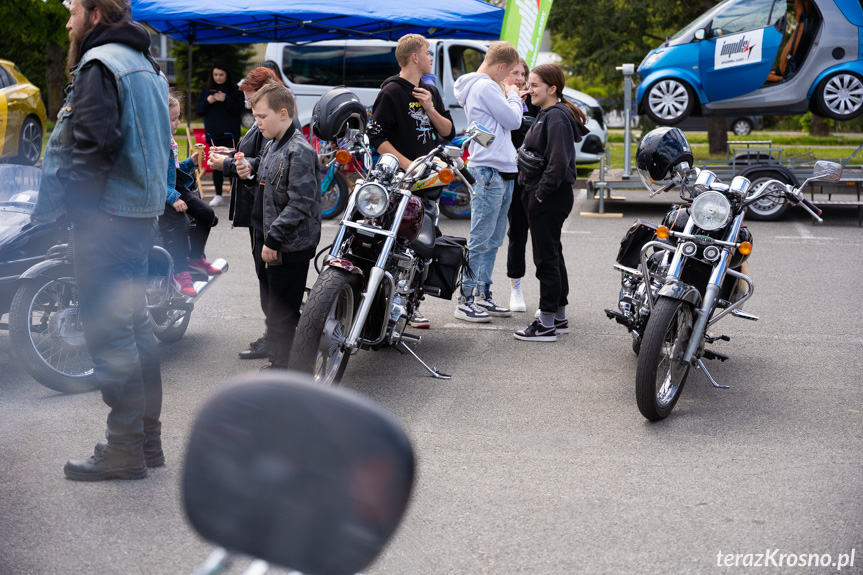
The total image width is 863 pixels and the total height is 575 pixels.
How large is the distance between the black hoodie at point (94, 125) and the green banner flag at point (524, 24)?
26.6ft

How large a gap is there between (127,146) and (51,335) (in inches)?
61.9

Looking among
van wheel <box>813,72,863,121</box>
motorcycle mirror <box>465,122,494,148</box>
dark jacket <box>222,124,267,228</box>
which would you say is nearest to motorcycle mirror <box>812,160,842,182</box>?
motorcycle mirror <box>465,122,494,148</box>

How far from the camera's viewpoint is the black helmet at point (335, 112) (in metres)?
5.14

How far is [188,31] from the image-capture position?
13.1 meters

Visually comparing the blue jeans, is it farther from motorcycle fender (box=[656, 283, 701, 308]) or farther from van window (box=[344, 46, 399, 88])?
van window (box=[344, 46, 399, 88])

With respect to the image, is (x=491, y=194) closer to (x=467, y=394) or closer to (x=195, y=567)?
(x=467, y=394)

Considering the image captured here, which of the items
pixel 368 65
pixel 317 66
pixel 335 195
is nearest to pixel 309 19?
pixel 317 66

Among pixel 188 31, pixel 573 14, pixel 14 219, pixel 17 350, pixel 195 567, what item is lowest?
pixel 195 567

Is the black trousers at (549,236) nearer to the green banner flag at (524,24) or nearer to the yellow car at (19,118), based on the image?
the green banner flag at (524,24)

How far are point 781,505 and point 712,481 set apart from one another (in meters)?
0.30

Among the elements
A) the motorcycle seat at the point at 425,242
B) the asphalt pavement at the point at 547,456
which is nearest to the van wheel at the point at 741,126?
the asphalt pavement at the point at 547,456

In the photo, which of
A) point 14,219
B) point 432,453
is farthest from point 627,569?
point 14,219

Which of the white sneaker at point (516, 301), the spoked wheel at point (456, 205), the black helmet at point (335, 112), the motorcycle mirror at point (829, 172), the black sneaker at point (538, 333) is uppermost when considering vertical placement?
the black helmet at point (335, 112)
